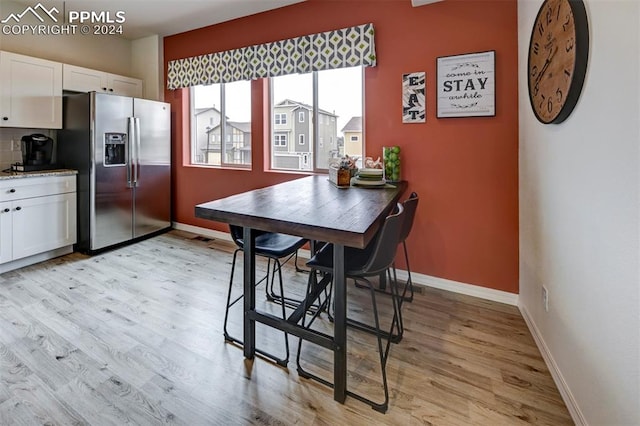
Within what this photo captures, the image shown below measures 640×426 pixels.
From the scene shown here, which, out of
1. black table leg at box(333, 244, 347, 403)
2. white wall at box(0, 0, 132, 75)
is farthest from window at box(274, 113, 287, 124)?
black table leg at box(333, 244, 347, 403)

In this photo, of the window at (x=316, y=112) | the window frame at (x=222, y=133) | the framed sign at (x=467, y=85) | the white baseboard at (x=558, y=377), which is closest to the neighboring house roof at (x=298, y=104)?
the window at (x=316, y=112)

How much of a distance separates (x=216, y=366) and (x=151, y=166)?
3.28 metres

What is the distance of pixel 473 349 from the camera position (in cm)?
206

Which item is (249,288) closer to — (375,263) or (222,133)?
(375,263)

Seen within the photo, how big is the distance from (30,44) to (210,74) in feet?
6.34

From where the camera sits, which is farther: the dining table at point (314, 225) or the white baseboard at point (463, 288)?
the white baseboard at point (463, 288)

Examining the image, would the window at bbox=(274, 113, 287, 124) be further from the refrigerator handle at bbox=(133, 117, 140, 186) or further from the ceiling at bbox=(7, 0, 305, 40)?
the refrigerator handle at bbox=(133, 117, 140, 186)

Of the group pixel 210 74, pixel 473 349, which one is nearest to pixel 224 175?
pixel 210 74

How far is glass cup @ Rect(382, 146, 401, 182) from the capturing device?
2.98 m

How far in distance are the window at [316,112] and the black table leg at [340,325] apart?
6.40 ft

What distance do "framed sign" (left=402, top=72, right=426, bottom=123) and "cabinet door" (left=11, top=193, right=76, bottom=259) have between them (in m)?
3.64

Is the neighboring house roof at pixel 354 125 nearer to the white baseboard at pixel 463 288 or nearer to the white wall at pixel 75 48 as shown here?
the white baseboard at pixel 463 288

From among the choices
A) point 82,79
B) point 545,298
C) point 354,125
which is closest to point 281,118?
point 354,125

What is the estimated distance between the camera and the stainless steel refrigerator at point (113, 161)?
3664 millimetres
